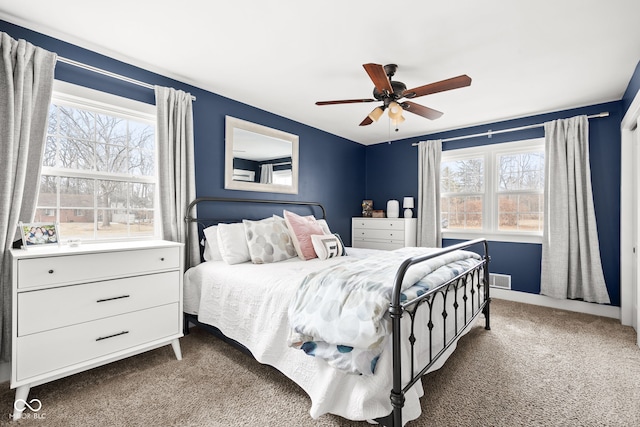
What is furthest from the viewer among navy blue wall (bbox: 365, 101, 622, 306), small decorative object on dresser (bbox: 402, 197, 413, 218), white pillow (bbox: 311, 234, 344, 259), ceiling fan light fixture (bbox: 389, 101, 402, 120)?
small decorative object on dresser (bbox: 402, 197, 413, 218)

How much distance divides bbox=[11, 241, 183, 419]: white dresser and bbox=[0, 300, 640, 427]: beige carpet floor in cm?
19

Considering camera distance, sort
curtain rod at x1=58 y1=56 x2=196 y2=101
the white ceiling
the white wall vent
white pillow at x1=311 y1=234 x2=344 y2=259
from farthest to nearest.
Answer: the white wall vent < white pillow at x1=311 y1=234 x2=344 y2=259 < curtain rod at x1=58 y1=56 x2=196 y2=101 < the white ceiling

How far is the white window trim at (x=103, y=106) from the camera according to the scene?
7.32 ft

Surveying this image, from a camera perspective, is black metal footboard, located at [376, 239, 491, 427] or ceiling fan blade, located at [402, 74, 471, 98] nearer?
black metal footboard, located at [376, 239, 491, 427]

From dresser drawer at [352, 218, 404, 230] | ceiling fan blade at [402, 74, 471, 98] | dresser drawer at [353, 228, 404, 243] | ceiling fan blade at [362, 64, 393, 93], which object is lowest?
dresser drawer at [353, 228, 404, 243]

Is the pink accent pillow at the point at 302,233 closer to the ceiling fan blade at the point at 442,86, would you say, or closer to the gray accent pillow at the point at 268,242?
the gray accent pillow at the point at 268,242

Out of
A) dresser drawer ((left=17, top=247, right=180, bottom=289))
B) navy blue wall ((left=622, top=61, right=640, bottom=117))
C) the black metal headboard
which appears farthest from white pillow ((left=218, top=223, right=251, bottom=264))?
navy blue wall ((left=622, top=61, right=640, bottom=117))

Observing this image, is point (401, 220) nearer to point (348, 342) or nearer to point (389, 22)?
point (389, 22)

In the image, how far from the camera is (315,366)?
1.60 m

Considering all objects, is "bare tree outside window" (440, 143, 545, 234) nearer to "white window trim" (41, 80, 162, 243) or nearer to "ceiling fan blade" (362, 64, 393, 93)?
"ceiling fan blade" (362, 64, 393, 93)

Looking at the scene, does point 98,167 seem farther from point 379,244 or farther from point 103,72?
point 379,244

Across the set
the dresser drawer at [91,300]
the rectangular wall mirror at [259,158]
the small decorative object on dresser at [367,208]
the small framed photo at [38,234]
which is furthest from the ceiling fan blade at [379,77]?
the small decorative object on dresser at [367,208]

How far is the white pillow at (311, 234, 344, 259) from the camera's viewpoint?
2891 millimetres

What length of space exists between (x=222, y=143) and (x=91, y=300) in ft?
6.27
